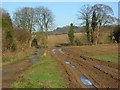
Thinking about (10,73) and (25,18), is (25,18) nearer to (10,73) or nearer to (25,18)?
(25,18)

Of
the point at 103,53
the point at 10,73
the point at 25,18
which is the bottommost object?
the point at 103,53

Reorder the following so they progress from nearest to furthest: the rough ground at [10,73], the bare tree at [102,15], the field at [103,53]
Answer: the rough ground at [10,73] → the field at [103,53] → the bare tree at [102,15]

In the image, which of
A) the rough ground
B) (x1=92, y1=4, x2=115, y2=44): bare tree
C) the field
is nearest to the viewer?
the rough ground

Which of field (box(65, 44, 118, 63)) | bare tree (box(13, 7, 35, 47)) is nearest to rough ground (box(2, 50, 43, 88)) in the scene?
field (box(65, 44, 118, 63))

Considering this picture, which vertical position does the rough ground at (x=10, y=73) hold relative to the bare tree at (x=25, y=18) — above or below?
below

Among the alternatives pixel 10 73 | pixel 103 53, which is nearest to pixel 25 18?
pixel 103 53

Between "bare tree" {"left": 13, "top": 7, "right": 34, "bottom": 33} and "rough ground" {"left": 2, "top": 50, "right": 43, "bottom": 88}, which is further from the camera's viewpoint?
"bare tree" {"left": 13, "top": 7, "right": 34, "bottom": 33}

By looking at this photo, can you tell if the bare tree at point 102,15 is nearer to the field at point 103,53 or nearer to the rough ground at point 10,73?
the field at point 103,53

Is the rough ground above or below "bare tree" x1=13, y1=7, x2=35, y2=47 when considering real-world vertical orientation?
below

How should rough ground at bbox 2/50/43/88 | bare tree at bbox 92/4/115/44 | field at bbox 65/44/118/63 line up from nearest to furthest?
rough ground at bbox 2/50/43/88
field at bbox 65/44/118/63
bare tree at bbox 92/4/115/44

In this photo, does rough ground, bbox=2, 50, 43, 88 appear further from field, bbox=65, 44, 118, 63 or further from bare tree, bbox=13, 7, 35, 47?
bare tree, bbox=13, 7, 35, 47

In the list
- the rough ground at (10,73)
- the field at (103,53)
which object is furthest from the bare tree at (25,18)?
the rough ground at (10,73)

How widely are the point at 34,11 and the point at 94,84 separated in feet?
240

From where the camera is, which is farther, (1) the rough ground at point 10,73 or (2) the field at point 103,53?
(2) the field at point 103,53
